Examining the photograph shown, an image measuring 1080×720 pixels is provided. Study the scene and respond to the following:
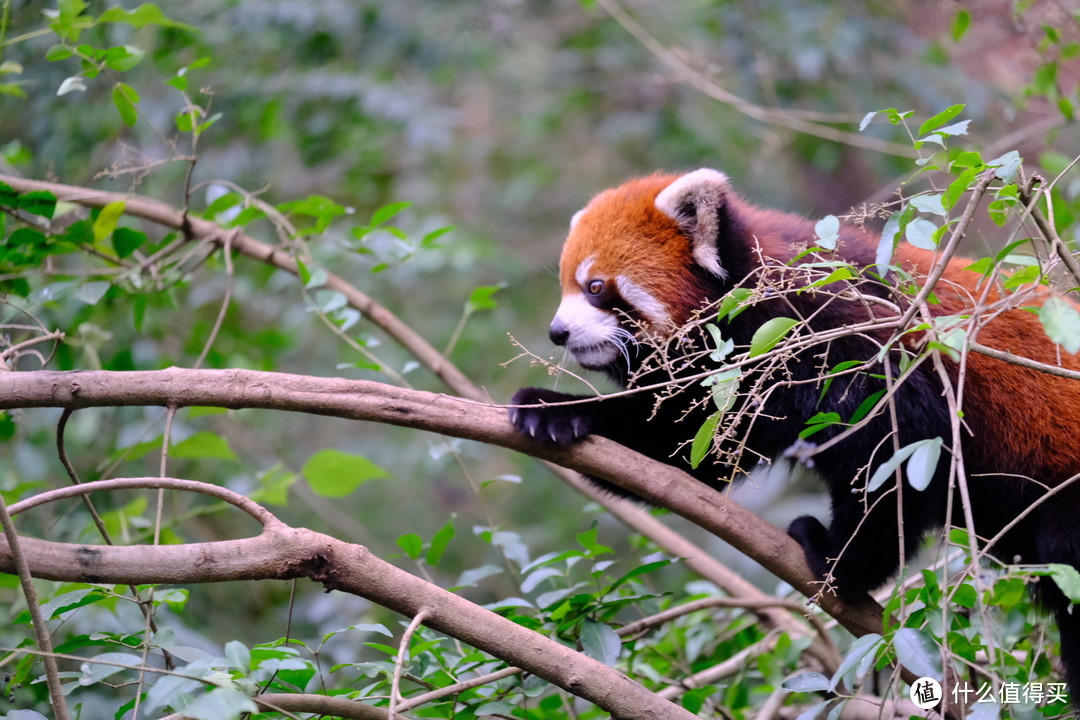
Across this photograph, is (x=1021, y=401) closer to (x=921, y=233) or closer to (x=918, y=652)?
(x=921, y=233)

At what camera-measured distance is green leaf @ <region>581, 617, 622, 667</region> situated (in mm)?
1756

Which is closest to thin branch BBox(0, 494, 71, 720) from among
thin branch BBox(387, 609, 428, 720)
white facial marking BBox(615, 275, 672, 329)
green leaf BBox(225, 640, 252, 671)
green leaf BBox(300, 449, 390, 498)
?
green leaf BBox(225, 640, 252, 671)

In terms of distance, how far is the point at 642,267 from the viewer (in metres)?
2.53

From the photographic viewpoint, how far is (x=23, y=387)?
5.28 ft

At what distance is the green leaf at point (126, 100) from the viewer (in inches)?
87.1

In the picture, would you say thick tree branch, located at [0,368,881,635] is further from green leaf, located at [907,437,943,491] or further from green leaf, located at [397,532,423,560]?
green leaf, located at [907,437,943,491]

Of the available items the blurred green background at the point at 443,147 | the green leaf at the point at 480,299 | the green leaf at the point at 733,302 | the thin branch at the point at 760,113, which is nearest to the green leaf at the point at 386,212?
the blurred green background at the point at 443,147

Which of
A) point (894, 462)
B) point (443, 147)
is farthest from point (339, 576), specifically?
point (443, 147)

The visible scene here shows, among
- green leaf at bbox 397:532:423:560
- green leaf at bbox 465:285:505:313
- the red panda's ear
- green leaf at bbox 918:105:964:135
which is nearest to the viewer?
green leaf at bbox 918:105:964:135

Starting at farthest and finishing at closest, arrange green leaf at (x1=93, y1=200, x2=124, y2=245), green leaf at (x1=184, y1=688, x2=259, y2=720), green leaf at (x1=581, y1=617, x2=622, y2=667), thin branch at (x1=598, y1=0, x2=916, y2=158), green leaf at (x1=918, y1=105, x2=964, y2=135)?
thin branch at (x1=598, y1=0, x2=916, y2=158)
green leaf at (x1=93, y1=200, x2=124, y2=245)
green leaf at (x1=581, y1=617, x2=622, y2=667)
green leaf at (x1=918, y1=105, x2=964, y2=135)
green leaf at (x1=184, y1=688, x2=259, y2=720)

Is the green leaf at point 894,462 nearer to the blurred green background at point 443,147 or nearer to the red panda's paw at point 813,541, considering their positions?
the red panda's paw at point 813,541

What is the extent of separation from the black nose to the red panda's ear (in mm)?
418

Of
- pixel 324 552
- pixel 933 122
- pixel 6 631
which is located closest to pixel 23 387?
pixel 324 552

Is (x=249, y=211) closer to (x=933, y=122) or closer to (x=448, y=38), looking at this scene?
(x=933, y=122)
